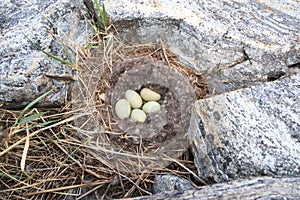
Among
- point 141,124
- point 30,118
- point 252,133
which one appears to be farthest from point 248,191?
point 30,118

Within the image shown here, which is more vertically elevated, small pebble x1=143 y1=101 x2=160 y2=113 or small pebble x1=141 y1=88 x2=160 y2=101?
small pebble x1=141 y1=88 x2=160 y2=101

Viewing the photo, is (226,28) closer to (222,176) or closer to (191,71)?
(191,71)

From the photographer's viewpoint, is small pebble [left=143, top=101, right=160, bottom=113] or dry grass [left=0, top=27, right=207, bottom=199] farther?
small pebble [left=143, top=101, right=160, bottom=113]

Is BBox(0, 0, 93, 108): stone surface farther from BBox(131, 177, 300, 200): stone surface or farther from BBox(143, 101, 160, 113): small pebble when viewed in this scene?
BBox(131, 177, 300, 200): stone surface

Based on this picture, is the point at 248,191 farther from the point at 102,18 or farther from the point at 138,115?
the point at 102,18

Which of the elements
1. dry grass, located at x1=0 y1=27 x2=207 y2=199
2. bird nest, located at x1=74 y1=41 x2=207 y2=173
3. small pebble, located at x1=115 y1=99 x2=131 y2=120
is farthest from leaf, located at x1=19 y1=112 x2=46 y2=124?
small pebble, located at x1=115 y1=99 x2=131 y2=120

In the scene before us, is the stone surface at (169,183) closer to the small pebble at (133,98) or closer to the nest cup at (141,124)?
the nest cup at (141,124)
